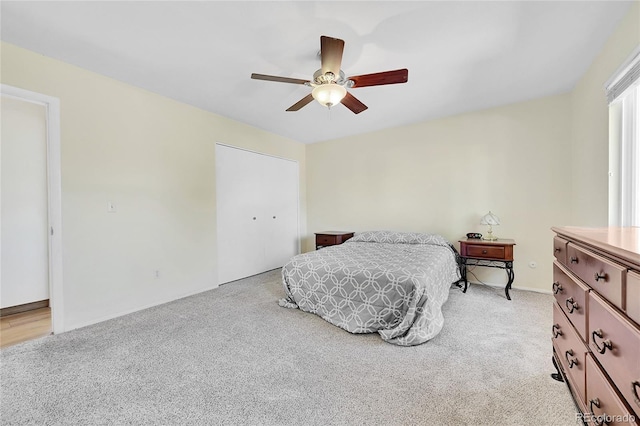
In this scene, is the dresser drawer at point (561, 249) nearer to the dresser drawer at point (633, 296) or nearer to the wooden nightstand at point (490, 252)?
the dresser drawer at point (633, 296)

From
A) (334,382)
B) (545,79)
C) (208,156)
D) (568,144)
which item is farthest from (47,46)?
(568,144)

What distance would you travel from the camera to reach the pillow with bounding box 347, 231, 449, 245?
12.2 feet

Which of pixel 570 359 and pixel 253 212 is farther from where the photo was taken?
pixel 253 212

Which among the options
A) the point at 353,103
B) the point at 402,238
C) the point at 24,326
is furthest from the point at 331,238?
the point at 24,326

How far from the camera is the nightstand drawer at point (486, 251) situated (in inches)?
131

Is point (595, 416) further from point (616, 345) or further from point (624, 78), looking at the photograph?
→ point (624, 78)

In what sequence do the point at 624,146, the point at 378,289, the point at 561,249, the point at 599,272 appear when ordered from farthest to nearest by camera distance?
the point at 378,289, the point at 624,146, the point at 561,249, the point at 599,272

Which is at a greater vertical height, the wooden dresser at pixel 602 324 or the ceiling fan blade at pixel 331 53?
the ceiling fan blade at pixel 331 53

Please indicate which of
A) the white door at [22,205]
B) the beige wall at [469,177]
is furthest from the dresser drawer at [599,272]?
the white door at [22,205]

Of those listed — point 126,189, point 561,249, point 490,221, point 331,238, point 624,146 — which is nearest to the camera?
point 561,249

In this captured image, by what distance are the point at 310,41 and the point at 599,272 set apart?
226cm

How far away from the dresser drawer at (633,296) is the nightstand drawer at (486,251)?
9.20 feet

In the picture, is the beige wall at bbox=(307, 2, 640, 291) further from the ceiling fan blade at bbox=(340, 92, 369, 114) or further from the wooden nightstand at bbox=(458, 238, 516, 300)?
the ceiling fan blade at bbox=(340, 92, 369, 114)

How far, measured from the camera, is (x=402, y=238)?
390 centimetres
